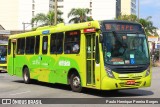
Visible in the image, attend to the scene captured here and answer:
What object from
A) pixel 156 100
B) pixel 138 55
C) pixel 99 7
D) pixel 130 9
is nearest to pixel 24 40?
pixel 138 55

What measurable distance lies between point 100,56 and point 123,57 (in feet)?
2.72

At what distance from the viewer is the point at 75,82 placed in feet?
53.2

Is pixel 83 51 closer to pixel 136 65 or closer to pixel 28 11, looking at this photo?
pixel 136 65

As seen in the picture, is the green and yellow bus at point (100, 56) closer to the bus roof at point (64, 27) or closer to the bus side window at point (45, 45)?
the bus roof at point (64, 27)

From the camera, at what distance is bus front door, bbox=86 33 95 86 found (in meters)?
14.9

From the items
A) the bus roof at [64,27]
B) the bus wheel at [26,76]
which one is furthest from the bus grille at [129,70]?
the bus wheel at [26,76]

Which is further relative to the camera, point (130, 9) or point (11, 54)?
point (130, 9)

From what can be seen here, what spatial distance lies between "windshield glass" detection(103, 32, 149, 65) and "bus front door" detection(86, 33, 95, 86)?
66cm

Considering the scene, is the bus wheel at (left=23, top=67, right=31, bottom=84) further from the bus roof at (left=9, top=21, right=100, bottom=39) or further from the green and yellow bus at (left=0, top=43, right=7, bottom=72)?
the green and yellow bus at (left=0, top=43, right=7, bottom=72)

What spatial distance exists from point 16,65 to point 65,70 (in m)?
6.44

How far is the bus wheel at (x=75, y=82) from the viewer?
52.2 feet

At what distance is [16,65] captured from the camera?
74.5 feet

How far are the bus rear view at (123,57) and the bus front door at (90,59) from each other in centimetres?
65

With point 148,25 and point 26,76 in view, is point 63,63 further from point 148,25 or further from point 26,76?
point 148,25
